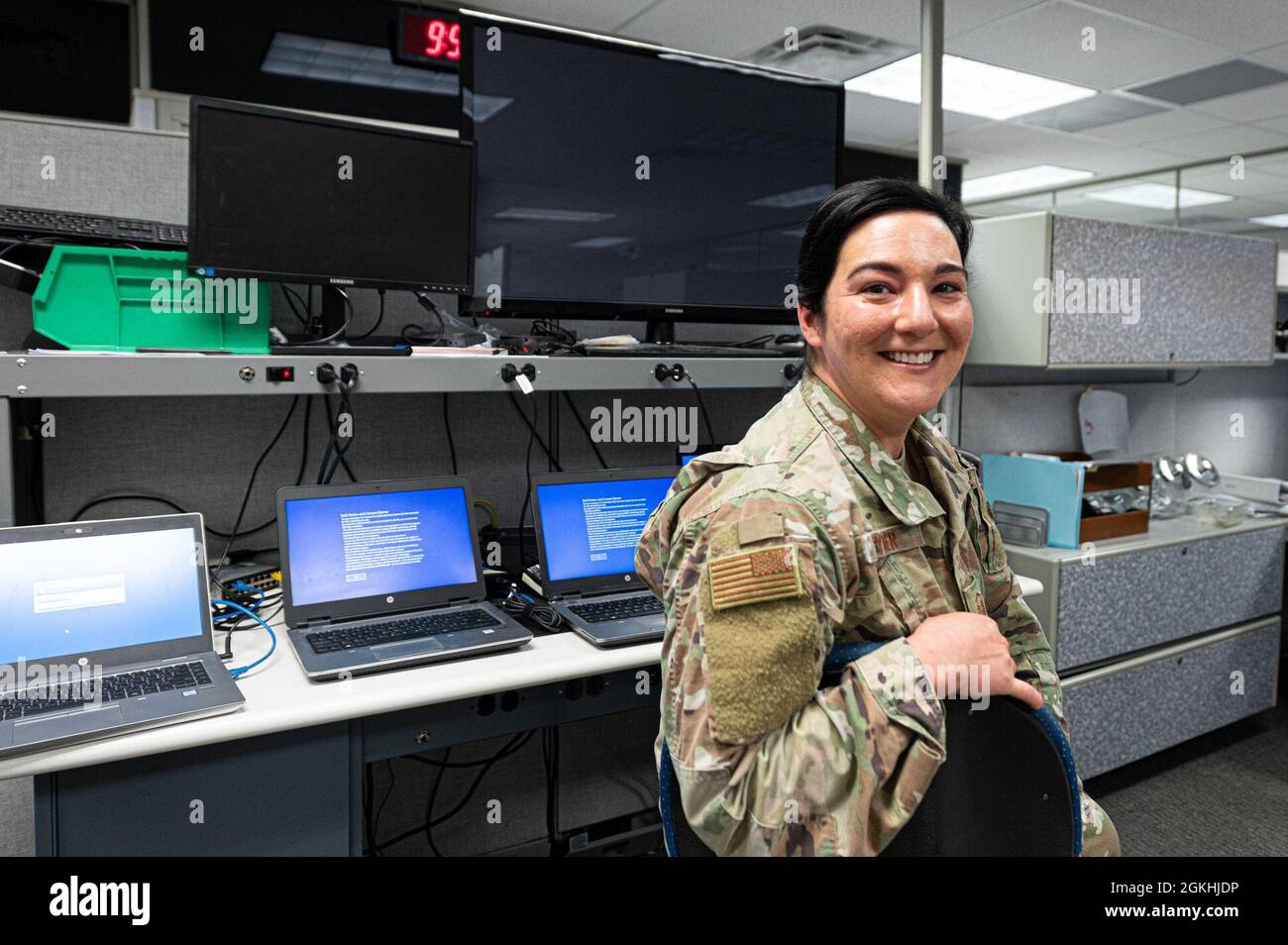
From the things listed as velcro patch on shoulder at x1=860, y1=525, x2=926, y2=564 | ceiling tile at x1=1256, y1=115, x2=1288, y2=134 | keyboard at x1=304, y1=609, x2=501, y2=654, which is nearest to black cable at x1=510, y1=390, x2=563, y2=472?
keyboard at x1=304, y1=609, x2=501, y2=654

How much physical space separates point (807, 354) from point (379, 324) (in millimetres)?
932

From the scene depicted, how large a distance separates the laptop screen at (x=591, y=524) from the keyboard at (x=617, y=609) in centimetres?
7

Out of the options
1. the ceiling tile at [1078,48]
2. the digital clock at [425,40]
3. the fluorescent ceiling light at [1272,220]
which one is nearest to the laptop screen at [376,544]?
the digital clock at [425,40]

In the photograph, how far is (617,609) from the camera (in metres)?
1.38

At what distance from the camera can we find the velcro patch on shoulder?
0.83 metres

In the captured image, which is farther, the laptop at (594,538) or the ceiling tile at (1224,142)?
the ceiling tile at (1224,142)

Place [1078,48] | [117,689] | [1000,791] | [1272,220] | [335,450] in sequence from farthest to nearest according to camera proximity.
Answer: [1272,220] → [1078,48] → [335,450] → [117,689] → [1000,791]

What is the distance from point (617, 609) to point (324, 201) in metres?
0.77

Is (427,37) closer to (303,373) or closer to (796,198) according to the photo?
(796,198)

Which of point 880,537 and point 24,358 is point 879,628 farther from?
point 24,358

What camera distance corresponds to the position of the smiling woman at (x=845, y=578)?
716 mm

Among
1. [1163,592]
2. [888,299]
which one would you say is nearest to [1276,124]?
[1163,592]

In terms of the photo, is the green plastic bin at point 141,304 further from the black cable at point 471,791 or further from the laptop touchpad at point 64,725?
the black cable at point 471,791

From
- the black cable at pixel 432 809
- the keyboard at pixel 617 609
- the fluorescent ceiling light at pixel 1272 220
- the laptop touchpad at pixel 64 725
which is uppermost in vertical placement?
the fluorescent ceiling light at pixel 1272 220
